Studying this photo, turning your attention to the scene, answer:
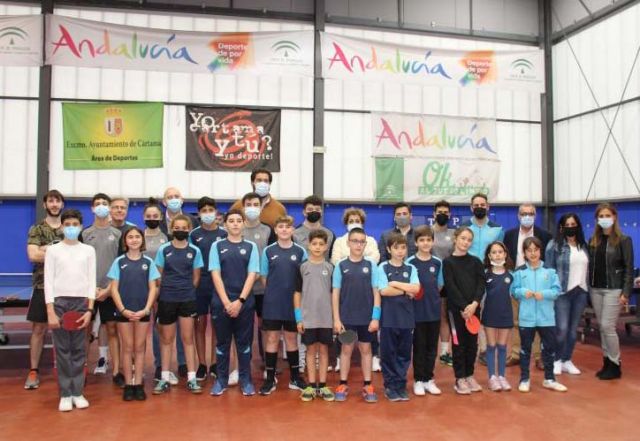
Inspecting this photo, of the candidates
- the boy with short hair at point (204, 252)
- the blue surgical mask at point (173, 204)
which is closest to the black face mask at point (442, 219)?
the boy with short hair at point (204, 252)

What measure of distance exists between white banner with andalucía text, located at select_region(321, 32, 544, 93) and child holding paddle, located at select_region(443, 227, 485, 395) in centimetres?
626

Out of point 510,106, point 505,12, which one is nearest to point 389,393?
point 510,106

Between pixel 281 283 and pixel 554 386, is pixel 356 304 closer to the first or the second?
pixel 281 283

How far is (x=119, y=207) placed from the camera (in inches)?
193

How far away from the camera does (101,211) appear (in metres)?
4.78

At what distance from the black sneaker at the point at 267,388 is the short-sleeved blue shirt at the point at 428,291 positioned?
1.39 meters

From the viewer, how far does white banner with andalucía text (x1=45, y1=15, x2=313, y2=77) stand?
926 cm

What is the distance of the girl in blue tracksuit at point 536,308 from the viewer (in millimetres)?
4602

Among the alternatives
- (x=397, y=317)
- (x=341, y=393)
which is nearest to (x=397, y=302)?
(x=397, y=317)

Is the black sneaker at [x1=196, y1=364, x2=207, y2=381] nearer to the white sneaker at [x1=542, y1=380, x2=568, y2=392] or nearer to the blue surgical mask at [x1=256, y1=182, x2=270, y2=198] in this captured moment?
the blue surgical mask at [x1=256, y1=182, x2=270, y2=198]

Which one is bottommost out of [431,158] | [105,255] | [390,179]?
[105,255]

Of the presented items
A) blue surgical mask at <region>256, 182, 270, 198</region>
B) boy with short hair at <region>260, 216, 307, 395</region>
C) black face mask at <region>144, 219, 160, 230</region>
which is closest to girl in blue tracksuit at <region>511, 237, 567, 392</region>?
boy with short hair at <region>260, 216, 307, 395</region>

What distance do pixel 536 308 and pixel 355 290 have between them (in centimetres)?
168

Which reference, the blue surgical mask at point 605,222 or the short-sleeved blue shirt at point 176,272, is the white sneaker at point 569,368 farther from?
the short-sleeved blue shirt at point 176,272
